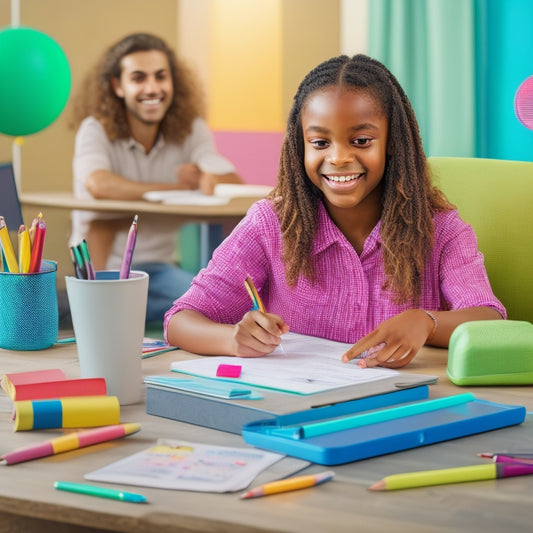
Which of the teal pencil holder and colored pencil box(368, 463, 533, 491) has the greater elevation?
the teal pencil holder

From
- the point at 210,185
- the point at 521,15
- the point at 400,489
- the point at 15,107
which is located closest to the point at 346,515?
the point at 400,489

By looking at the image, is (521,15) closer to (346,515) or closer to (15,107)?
(15,107)

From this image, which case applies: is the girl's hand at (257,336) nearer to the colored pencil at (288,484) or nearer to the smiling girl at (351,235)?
the smiling girl at (351,235)

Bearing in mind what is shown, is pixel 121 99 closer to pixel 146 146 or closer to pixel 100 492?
pixel 146 146

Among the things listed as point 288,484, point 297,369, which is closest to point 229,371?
point 297,369

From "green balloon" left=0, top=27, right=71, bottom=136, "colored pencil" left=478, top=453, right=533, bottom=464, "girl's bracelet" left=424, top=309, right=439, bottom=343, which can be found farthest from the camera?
"green balloon" left=0, top=27, right=71, bottom=136

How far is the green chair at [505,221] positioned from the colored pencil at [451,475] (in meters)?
0.86

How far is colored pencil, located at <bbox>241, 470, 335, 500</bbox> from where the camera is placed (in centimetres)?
76

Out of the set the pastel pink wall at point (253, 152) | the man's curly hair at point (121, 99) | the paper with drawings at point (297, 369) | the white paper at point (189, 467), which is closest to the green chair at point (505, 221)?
the paper with drawings at point (297, 369)

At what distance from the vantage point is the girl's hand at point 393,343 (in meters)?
1.16

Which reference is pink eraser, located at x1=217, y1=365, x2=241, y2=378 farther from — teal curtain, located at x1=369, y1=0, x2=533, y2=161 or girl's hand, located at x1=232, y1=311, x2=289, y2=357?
teal curtain, located at x1=369, y1=0, x2=533, y2=161

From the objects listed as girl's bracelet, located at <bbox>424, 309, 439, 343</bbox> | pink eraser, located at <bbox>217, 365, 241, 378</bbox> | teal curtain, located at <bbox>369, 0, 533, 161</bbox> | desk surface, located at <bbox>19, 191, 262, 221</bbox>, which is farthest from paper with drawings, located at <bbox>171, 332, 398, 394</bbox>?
teal curtain, located at <bbox>369, 0, 533, 161</bbox>

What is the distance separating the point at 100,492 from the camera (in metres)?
A: 0.77

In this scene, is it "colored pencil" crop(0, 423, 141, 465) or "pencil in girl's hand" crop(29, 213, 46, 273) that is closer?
"colored pencil" crop(0, 423, 141, 465)
